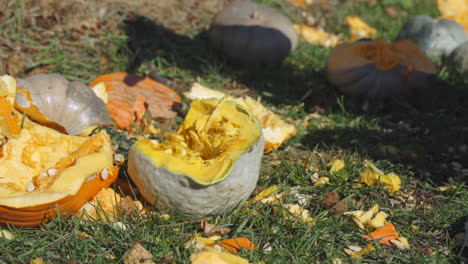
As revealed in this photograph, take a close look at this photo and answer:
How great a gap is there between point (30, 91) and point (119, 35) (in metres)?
1.96

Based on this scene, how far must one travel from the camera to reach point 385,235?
9.46 feet

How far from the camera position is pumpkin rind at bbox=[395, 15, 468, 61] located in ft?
19.8

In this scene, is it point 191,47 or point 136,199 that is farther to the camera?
point 191,47

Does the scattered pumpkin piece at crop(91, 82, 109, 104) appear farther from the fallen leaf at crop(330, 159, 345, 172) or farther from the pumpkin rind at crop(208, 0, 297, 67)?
the fallen leaf at crop(330, 159, 345, 172)

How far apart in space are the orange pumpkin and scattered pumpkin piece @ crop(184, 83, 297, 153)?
217 millimetres

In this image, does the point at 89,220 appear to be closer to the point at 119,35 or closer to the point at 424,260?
the point at 424,260

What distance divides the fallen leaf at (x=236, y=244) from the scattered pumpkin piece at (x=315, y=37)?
419 cm

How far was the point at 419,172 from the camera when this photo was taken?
12.0 feet

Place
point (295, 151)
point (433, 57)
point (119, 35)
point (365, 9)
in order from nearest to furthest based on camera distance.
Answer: point (295, 151) → point (119, 35) → point (433, 57) → point (365, 9)

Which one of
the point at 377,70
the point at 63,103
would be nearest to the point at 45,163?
the point at 63,103

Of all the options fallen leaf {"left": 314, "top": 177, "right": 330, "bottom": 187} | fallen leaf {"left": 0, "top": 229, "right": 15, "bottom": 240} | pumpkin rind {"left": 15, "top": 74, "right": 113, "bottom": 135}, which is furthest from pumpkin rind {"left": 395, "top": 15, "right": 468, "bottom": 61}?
fallen leaf {"left": 0, "top": 229, "right": 15, "bottom": 240}

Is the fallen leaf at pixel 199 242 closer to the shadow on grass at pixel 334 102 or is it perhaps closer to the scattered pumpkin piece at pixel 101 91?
the shadow on grass at pixel 334 102

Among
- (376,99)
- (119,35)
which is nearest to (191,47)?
(119,35)

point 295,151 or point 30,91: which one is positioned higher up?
point 30,91
